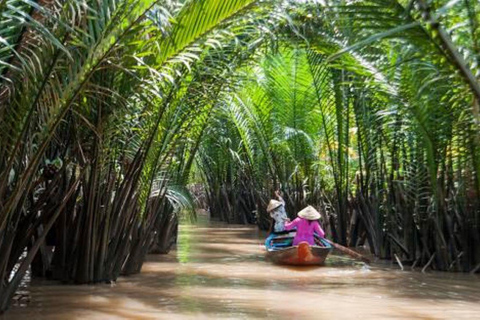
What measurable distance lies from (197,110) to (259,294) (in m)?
2.22

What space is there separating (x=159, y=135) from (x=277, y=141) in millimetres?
7248

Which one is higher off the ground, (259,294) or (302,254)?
(302,254)

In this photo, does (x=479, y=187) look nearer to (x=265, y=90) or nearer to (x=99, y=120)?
(x=99, y=120)

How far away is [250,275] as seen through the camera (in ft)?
29.1

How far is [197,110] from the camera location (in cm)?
754

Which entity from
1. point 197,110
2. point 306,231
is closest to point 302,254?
point 306,231

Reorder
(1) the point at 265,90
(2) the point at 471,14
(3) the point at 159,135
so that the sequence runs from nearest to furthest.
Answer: (2) the point at 471,14, (3) the point at 159,135, (1) the point at 265,90

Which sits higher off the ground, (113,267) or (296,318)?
(113,267)

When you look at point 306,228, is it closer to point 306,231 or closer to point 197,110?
point 306,231

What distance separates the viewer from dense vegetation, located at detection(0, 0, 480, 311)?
3.76 metres

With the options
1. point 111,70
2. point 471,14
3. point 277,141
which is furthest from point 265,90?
point 471,14

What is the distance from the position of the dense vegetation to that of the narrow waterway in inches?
17.4

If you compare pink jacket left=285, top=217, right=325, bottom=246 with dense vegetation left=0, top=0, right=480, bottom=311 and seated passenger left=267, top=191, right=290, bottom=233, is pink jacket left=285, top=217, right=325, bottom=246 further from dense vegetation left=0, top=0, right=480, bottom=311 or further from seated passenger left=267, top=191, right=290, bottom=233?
seated passenger left=267, top=191, right=290, bottom=233

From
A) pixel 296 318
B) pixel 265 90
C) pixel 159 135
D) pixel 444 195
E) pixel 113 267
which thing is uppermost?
pixel 265 90
